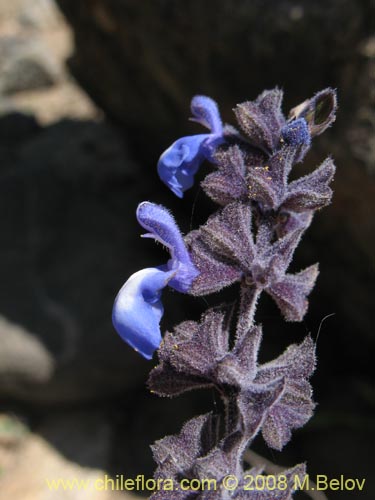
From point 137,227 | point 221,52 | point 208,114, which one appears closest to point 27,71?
point 137,227

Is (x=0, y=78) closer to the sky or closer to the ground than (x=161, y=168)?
closer to the sky

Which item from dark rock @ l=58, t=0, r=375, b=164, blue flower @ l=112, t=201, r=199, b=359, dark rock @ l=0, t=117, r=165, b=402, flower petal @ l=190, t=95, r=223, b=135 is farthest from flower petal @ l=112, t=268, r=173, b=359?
dark rock @ l=0, t=117, r=165, b=402

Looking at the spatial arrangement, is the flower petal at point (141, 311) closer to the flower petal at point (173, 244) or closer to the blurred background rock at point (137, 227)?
the flower petal at point (173, 244)

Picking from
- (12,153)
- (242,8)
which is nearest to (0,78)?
(12,153)

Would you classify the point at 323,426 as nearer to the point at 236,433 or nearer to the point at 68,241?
the point at 68,241

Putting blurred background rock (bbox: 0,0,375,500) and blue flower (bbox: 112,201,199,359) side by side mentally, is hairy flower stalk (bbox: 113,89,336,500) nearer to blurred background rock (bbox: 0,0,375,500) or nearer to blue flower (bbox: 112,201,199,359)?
blue flower (bbox: 112,201,199,359)

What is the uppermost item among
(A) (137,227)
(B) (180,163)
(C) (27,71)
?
(C) (27,71)

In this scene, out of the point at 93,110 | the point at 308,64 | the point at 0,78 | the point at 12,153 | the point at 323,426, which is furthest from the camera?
the point at 0,78

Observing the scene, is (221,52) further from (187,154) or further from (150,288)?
(150,288)
